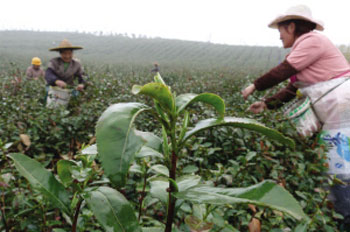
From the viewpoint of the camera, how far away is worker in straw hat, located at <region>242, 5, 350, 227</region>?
6.31 feet

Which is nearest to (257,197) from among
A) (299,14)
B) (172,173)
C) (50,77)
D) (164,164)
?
(172,173)

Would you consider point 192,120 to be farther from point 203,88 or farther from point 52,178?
point 203,88

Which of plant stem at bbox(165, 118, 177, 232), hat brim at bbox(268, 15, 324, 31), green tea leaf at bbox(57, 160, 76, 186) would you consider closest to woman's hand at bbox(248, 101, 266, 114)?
hat brim at bbox(268, 15, 324, 31)

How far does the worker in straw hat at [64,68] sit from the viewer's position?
4.62 meters

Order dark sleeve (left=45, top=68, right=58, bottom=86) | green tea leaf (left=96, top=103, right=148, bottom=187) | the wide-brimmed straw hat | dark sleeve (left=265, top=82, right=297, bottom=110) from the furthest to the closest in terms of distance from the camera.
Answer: dark sleeve (left=45, top=68, right=58, bottom=86) < dark sleeve (left=265, top=82, right=297, bottom=110) < the wide-brimmed straw hat < green tea leaf (left=96, top=103, right=148, bottom=187)

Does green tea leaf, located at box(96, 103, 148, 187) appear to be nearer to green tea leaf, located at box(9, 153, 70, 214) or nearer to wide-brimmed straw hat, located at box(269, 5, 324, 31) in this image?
green tea leaf, located at box(9, 153, 70, 214)

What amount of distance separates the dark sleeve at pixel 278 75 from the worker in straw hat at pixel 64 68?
3.60 m

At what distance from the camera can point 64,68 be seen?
188 inches

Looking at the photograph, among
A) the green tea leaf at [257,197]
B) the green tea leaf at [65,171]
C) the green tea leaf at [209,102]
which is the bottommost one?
the green tea leaf at [65,171]

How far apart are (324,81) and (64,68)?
445 cm

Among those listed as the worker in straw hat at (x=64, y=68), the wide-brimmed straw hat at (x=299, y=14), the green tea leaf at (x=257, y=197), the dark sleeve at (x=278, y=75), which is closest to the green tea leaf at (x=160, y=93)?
the green tea leaf at (x=257, y=197)

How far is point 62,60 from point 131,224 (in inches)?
192

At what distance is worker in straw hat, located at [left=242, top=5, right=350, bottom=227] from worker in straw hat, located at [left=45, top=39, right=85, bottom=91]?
3.83 metres

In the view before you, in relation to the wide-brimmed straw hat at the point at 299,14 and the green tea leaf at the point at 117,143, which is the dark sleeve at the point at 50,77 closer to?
the wide-brimmed straw hat at the point at 299,14
